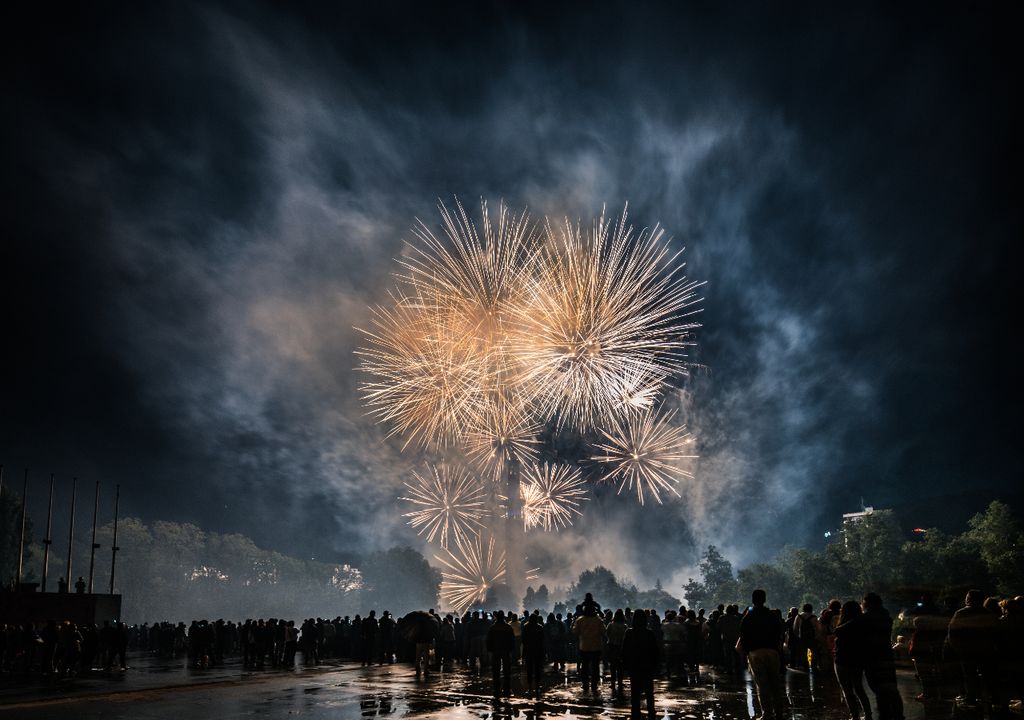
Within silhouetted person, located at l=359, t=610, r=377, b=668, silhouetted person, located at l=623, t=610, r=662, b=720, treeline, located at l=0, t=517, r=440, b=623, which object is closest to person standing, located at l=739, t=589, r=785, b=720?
silhouetted person, located at l=623, t=610, r=662, b=720

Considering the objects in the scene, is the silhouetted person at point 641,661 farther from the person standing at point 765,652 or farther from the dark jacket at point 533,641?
the dark jacket at point 533,641

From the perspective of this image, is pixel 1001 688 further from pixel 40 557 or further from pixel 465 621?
pixel 40 557

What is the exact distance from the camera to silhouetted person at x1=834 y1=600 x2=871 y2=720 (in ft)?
31.8

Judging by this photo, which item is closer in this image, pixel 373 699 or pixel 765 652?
pixel 765 652

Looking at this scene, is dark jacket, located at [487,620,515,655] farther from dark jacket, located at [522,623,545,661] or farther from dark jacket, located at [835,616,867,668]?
dark jacket, located at [835,616,867,668]

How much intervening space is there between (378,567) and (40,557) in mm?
83042

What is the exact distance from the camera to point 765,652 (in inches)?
392

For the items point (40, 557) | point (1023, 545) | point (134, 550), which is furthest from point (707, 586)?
point (40, 557)

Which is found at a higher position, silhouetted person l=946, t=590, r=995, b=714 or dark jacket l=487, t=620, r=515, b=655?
silhouetted person l=946, t=590, r=995, b=714

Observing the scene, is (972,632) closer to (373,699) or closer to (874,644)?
(874,644)

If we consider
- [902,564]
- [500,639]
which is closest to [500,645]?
[500,639]

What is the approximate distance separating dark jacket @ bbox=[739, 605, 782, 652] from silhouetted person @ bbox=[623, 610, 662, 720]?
7.96 ft

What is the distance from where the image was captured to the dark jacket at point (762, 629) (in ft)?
32.5

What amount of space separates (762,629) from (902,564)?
4168 inches
